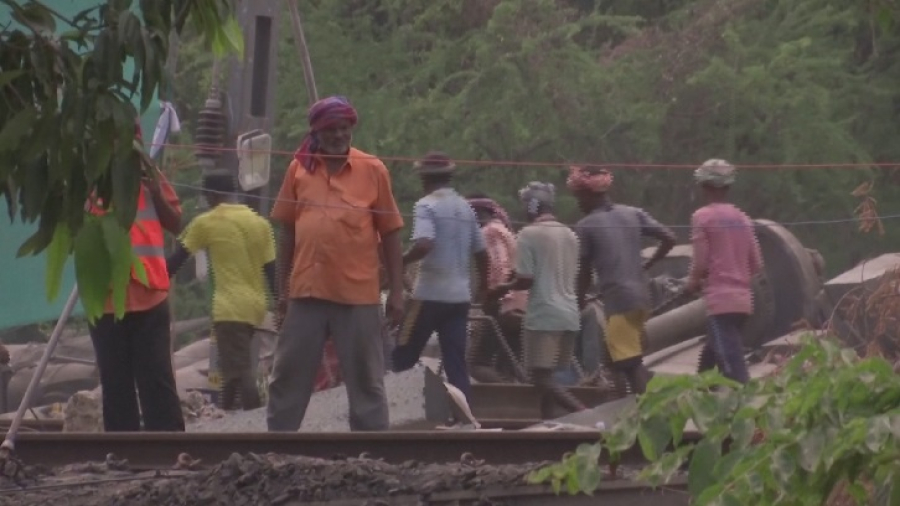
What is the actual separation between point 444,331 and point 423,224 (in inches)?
24.2

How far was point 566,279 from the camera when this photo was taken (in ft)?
36.1

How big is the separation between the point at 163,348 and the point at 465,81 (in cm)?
1681

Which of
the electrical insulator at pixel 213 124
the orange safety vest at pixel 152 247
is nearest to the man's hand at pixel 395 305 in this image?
the orange safety vest at pixel 152 247


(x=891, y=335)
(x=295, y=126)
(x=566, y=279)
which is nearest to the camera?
(x=891, y=335)

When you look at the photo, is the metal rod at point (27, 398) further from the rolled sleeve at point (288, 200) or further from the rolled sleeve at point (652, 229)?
the rolled sleeve at point (652, 229)

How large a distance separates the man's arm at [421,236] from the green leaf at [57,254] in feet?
19.7

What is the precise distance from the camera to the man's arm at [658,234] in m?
10.7

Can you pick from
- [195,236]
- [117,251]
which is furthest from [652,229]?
[117,251]

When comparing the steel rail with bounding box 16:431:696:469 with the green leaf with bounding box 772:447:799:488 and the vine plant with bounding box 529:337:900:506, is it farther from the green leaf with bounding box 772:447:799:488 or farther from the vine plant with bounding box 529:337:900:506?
the green leaf with bounding box 772:447:799:488

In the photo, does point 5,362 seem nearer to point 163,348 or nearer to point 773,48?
point 163,348

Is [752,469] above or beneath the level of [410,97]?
beneath

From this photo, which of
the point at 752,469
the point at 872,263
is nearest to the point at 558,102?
the point at 872,263

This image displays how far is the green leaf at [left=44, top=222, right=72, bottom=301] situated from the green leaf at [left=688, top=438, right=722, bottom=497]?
1.46 metres

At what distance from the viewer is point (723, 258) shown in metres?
10.2
